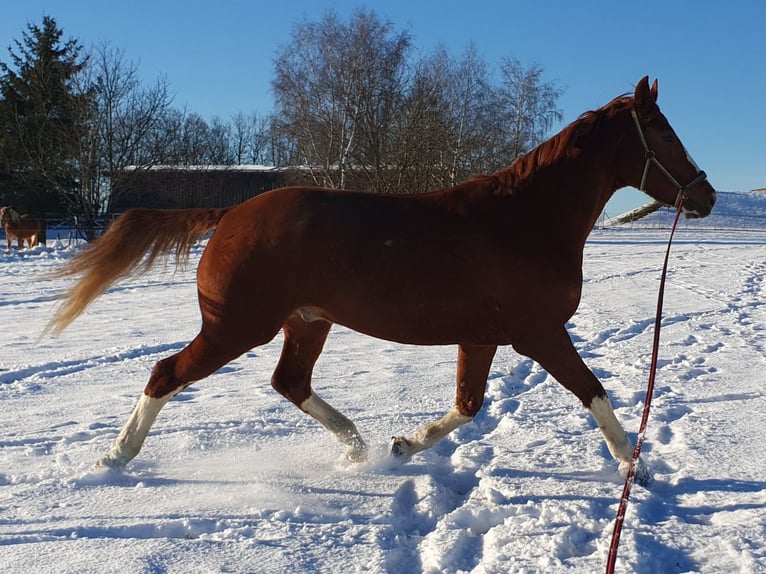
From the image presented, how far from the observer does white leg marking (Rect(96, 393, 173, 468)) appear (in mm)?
3758

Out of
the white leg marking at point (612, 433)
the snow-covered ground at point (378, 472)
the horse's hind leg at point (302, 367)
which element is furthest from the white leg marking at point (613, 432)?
the horse's hind leg at point (302, 367)

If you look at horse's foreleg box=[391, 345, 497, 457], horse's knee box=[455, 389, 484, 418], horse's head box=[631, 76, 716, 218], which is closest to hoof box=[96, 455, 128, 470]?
horse's foreleg box=[391, 345, 497, 457]

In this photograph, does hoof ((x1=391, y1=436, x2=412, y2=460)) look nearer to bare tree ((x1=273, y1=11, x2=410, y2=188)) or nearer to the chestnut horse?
the chestnut horse

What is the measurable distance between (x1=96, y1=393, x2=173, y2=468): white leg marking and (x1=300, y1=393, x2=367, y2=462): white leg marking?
85cm

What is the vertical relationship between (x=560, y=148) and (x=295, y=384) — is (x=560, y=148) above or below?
above

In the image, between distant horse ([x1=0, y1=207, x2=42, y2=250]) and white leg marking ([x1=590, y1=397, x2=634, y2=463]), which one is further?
distant horse ([x1=0, y1=207, x2=42, y2=250])

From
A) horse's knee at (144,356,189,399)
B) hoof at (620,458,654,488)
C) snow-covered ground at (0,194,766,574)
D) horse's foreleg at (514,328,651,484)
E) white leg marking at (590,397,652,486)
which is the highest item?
horse's foreleg at (514,328,651,484)

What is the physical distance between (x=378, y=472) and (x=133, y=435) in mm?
1336

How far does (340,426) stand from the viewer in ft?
13.7

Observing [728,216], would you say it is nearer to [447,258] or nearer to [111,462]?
[447,258]

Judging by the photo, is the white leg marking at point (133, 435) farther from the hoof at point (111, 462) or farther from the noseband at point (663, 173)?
the noseband at point (663, 173)

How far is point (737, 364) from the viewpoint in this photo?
645cm

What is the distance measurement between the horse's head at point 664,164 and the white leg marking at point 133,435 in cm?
293

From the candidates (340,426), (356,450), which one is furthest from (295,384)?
(356,450)
